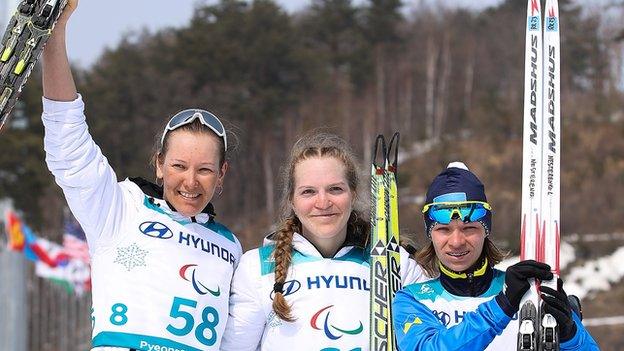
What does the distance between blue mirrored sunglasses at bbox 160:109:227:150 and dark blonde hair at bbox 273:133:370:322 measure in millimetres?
302

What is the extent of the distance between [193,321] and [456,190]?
3.51 feet

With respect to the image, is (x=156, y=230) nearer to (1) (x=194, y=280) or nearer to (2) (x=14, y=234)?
(1) (x=194, y=280)

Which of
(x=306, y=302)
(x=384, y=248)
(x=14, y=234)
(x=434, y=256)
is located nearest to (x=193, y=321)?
(x=306, y=302)

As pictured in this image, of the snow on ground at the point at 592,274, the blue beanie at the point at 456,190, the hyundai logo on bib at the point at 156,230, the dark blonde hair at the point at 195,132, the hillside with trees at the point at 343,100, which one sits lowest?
the hyundai logo on bib at the point at 156,230

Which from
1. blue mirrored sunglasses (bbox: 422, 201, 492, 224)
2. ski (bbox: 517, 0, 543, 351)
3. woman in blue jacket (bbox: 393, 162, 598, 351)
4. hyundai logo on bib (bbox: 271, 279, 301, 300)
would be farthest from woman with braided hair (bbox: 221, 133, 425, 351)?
ski (bbox: 517, 0, 543, 351)

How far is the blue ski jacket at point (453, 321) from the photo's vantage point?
11.0 feet

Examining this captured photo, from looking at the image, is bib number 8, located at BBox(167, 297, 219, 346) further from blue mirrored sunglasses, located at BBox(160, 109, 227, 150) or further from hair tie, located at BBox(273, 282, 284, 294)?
blue mirrored sunglasses, located at BBox(160, 109, 227, 150)

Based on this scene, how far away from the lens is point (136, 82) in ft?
122

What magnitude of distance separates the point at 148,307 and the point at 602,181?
32.4 m

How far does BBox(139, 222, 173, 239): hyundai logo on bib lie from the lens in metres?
3.95

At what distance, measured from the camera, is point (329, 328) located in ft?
12.9

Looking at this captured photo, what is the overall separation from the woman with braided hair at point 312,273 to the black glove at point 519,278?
31.1 inches

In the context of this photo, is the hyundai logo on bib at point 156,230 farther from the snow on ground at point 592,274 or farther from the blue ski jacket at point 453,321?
the snow on ground at point 592,274

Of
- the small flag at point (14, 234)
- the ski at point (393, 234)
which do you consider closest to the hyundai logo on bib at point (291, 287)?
the ski at point (393, 234)
